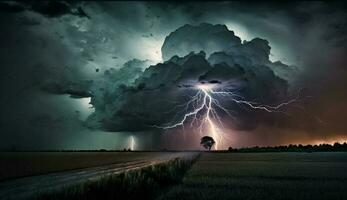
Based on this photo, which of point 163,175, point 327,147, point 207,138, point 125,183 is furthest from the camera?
point 207,138

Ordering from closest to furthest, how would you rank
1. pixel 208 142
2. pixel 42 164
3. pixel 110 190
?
pixel 110 190, pixel 42 164, pixel 208 142

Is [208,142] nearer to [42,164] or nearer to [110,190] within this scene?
[42,164]

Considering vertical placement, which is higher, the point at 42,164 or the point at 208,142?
the point at 208,142

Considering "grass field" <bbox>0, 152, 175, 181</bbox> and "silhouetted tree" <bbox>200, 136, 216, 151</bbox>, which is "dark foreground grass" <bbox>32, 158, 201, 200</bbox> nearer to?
"grass field" <bbox>0, 152, 175, 181</bbox>

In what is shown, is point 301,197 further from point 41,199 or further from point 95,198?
point 41,199

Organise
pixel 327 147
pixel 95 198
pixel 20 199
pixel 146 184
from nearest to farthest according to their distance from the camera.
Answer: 1. pixel 95 198
2. pixel 20 199
3. pixel 146 184
4. pixel 327 147

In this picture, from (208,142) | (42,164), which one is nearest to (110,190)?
(42,164)

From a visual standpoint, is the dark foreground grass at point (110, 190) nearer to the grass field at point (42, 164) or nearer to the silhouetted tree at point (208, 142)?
the grass field at point (42, 164)

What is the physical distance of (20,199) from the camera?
10055 millimetres

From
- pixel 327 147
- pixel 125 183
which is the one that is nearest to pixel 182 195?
pixel 125 183

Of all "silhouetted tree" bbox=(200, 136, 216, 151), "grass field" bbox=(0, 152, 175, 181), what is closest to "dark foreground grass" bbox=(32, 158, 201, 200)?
"grass field" bbox=(0, 152, 175, 181)

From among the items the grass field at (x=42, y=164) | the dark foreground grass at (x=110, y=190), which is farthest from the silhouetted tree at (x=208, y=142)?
the dark foreground grass at (x=110, y=190)

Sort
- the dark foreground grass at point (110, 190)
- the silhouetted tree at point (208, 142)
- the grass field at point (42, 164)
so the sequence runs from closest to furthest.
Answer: the dark foreground grass at point (110, 190), the grass field at point (42, 164), the silhouetted tree at point (208, 142)

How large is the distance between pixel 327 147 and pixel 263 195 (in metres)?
99.2
